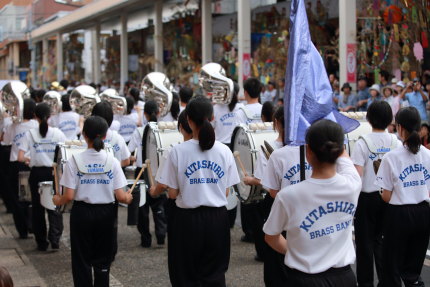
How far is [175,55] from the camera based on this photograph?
1236 inches

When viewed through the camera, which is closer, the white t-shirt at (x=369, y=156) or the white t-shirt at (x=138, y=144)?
the white t-shirt at (x=369, y=156)

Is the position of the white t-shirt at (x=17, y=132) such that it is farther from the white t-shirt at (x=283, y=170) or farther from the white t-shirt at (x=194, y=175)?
the white t-shirt at (x=283, y=170)

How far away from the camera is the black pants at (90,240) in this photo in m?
7.04

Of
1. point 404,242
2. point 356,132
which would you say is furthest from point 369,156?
point 356,132

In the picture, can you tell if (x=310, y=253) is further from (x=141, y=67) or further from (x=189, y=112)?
(x=141, y=67)

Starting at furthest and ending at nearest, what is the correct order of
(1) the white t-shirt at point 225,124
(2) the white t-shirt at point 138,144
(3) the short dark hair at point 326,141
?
(1) the white t-shirt at point 225,124 < (2) the white t-shirt at point 138,144 < (3) the short dark hair at point 326,141

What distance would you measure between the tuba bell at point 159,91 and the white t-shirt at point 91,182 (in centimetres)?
437

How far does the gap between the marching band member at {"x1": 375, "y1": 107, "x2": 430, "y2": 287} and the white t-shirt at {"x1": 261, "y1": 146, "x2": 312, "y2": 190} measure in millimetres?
785

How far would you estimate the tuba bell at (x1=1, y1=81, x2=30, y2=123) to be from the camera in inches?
427

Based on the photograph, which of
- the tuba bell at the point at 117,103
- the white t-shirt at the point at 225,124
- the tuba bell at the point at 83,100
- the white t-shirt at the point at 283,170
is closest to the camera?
the white t-shirt at the point at 283,170

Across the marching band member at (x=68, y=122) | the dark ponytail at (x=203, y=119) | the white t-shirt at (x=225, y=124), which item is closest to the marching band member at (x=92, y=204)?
the dark ponytail at (x=203, y=119)

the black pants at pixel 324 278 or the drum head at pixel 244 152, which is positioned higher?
the drum head at pixel 244 152

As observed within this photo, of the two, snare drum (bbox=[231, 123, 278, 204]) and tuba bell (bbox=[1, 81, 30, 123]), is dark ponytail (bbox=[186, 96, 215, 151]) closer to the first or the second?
snare drum (bbox=[231, 123, 278, 204])

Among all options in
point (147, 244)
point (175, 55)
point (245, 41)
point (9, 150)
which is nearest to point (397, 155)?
point (147, 244)
